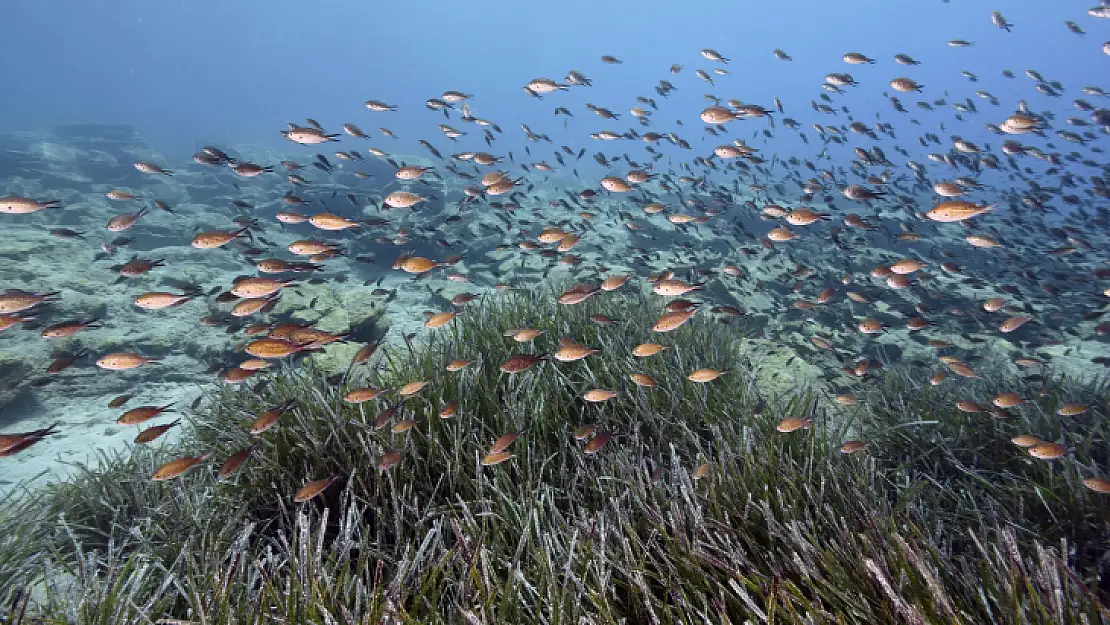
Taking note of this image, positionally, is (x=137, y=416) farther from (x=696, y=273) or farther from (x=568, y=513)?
(x=696, y=273)

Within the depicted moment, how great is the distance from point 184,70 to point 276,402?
22492 centimetres

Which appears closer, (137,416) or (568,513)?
(568,513)

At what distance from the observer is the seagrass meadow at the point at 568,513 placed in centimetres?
204

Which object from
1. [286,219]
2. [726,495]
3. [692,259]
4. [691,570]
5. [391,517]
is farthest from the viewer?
[692,259]

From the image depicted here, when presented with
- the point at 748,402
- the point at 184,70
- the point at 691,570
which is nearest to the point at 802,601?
the point at 691,570

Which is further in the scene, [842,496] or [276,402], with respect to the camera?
[276,402]

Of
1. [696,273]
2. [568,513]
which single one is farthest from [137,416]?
[696,273]

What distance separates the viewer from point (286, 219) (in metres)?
6.24

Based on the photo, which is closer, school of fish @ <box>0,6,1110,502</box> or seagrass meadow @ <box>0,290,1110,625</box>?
seagrass meadow @ <box>0,290,1110,625</box>

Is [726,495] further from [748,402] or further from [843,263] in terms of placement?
[843,263]

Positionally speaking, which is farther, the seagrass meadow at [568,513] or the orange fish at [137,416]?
the orange fish at [137,416]

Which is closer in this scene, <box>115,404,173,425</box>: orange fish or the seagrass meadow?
the seagrass meadow

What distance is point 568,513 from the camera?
307cm

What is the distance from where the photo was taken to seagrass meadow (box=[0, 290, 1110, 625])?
2037mm
